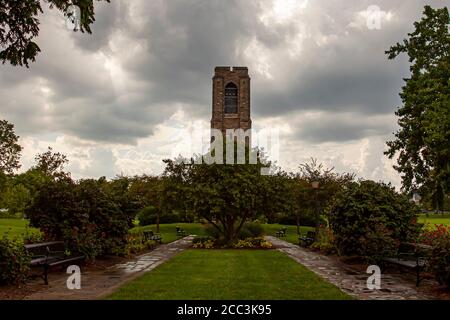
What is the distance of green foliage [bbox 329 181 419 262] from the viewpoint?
13.2 metres

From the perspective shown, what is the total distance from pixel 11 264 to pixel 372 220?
10.4m

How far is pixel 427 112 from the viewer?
70.0 feet

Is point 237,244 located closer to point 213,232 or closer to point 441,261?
point 213,232

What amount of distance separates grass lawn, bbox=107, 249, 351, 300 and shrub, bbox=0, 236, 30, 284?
223 centimetres

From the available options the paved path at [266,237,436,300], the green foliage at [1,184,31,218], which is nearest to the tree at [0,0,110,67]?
the paved path at [266,237,436,300]

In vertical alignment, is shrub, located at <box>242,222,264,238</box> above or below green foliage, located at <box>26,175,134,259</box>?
below

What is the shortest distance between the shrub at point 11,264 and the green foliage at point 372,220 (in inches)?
370

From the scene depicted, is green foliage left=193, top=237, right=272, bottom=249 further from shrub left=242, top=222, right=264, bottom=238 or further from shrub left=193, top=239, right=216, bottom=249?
shrub left=242, top=222, right=264, bottom=238

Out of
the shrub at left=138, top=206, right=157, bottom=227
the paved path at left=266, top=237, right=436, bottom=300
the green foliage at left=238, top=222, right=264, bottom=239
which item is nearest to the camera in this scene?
the paved path at left=266, top=237, right=436, bottom=300

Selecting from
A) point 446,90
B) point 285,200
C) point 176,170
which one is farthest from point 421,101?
point 176,170

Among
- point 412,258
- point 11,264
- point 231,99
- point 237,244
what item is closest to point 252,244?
point 237,244

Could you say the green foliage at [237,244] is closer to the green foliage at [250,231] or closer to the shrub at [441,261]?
the green foliage at [250,231]

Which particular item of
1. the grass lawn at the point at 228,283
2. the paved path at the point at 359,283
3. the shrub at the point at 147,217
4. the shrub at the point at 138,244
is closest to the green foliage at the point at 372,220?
the paved path at the point at 359,283
